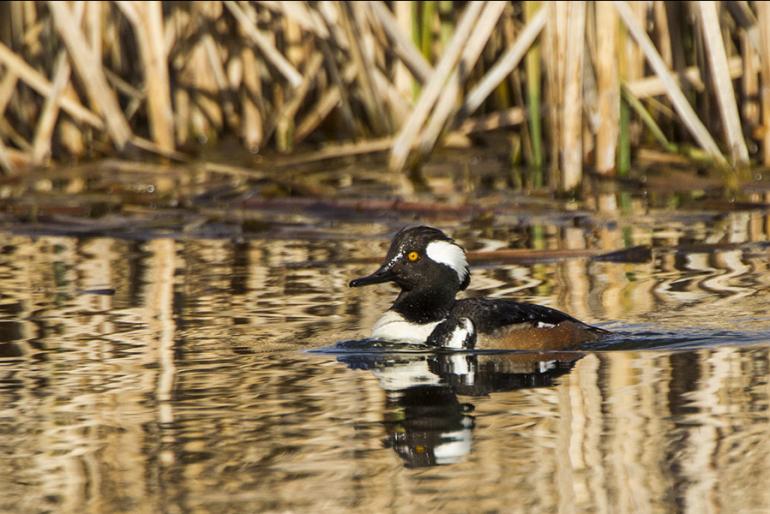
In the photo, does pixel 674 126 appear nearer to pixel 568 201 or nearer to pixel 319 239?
pixel 568 201

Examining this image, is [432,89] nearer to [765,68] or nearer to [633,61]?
[633,61]

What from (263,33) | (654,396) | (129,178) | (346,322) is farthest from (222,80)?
(654,396)

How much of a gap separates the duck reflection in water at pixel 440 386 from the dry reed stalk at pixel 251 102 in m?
7.36

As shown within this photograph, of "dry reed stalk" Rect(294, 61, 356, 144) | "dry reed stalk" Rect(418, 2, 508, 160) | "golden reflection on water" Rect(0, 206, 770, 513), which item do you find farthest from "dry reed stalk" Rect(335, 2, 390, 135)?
"golden reflection on water" Rect(0, 206, 770, 513)

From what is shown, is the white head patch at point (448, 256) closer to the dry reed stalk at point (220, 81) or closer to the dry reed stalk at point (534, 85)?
the dry reed stalk at point (534, 85)

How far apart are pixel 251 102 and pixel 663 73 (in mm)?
4439

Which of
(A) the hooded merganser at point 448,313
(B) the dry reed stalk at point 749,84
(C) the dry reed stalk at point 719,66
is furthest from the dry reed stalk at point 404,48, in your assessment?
(A) the hooded merganser at point 448,313

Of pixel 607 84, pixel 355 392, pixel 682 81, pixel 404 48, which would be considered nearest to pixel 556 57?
pixel 607 84

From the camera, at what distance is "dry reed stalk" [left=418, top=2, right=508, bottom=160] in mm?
10469

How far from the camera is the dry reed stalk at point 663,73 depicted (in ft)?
32.5

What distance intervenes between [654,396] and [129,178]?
737cm

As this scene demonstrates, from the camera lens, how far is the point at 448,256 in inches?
258

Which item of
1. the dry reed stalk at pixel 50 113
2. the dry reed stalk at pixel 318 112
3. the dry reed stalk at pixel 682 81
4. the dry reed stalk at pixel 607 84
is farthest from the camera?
the dry reed stalk at pixel 318 112

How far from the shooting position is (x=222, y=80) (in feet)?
43.1
